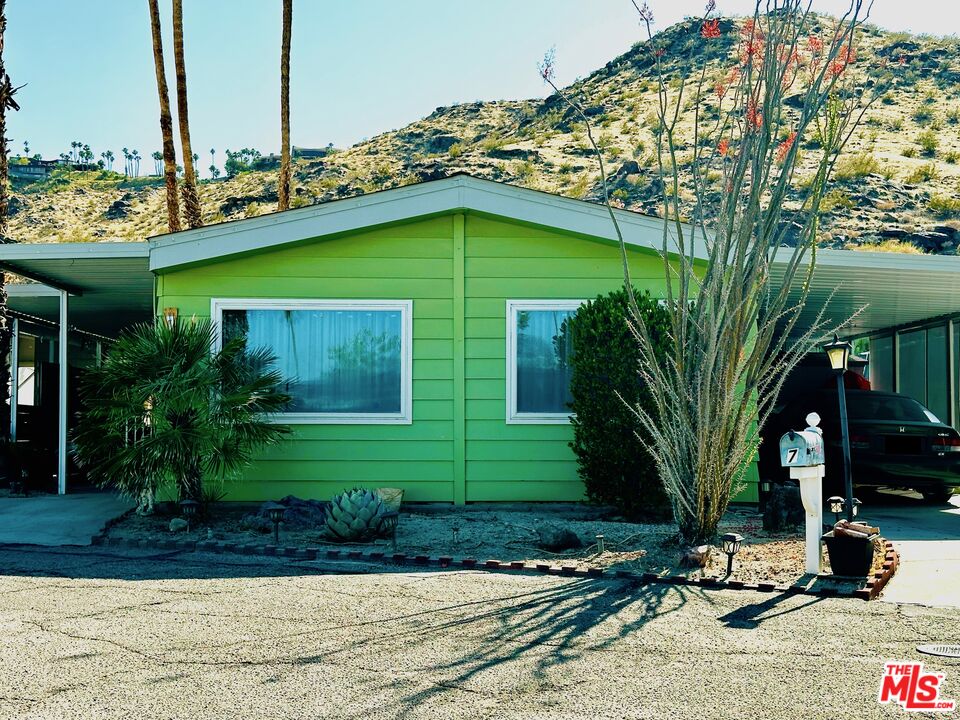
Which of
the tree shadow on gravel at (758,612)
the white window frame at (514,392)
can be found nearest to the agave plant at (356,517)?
the white window frame at (514,392)

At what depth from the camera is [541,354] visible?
998 cm

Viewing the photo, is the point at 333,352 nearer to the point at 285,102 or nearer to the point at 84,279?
the point at 84,279

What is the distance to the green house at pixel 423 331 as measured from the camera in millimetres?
9812

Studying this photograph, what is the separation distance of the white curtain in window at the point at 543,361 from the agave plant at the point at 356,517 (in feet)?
8.22

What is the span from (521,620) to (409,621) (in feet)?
2.03

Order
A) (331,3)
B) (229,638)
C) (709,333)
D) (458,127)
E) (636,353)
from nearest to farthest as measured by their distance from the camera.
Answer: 1. (229,638)
2. (709,333)
3. (636,353)
4. (331,3)
5. (458,127)

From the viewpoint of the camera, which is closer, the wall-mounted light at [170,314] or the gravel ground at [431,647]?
the gravel ground at [431,647]

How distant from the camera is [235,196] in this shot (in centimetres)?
4078

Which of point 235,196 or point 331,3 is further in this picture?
point 235,196

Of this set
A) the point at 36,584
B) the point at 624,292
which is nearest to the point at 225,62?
the point at 624,292

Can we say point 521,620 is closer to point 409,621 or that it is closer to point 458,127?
point 409,621

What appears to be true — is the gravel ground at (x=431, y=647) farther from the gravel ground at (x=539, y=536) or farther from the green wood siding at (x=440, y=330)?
the green wood siding at (x=440, y=330)

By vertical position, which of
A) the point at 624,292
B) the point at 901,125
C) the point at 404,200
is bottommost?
the point at 624,292

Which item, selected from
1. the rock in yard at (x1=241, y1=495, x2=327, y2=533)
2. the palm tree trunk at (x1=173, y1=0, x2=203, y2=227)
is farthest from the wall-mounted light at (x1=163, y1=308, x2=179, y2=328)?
the palm tree trunk at (x1=173, y1=0, x2=203, y2=227)
